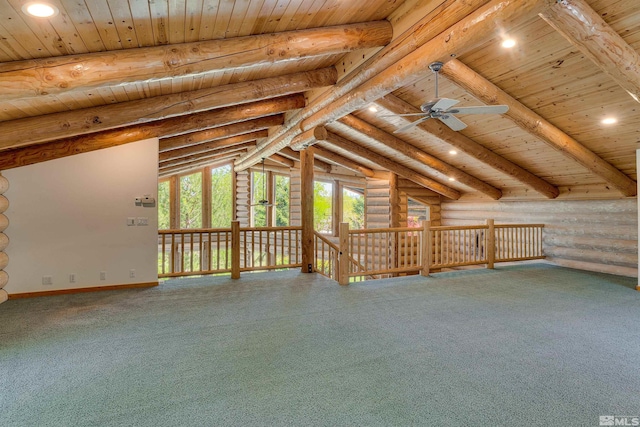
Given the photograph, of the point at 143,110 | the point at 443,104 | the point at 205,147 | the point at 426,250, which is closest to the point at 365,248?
the point at 426,250

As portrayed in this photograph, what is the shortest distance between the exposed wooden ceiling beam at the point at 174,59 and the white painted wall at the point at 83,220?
9.58 feet

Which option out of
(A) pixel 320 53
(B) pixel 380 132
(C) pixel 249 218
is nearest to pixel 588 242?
(B) pixel 380 132

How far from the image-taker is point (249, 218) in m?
12.3

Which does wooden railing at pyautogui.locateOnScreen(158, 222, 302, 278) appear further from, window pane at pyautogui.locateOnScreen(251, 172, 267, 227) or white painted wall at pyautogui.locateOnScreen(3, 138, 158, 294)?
window pane at pyautogui.locateOnScreen(251, 172, 267, 227)

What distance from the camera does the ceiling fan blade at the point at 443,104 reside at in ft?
11.9

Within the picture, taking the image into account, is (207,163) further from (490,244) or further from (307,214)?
(490,244)

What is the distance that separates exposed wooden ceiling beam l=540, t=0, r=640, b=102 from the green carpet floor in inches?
106

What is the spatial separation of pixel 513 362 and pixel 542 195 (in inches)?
244

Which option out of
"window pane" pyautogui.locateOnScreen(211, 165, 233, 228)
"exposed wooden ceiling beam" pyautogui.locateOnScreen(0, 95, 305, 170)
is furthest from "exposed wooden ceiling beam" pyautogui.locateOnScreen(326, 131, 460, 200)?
"window pane" pyautogui.locateOnScreen(211, 165, 233, 228)

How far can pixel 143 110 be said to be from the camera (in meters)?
4.19

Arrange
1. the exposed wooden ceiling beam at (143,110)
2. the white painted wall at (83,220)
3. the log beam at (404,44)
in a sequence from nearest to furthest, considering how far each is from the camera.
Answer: the log beam at (404,44), the exposed wooden ceiling beam at (143,110), the white painted wall at (83,220)

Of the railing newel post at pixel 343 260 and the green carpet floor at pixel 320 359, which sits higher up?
the railing newel post at pixel 343 260

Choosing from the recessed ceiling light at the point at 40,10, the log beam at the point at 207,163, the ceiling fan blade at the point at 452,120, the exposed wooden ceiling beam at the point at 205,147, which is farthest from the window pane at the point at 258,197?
the recessed ceiling light at the point at 40,10

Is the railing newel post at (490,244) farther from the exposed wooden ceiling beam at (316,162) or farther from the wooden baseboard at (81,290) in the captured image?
the wooden baseboard at (81,290)
